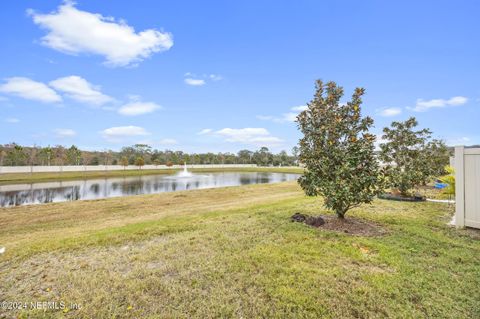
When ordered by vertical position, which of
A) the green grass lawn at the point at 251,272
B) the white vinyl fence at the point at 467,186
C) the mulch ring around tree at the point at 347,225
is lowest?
the green grass lawn at the point at 251,272

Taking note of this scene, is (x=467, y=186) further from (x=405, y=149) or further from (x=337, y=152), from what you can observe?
(x=405, y=149)

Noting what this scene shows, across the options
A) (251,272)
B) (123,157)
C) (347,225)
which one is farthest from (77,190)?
(123,157)

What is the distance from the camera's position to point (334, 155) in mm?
6348

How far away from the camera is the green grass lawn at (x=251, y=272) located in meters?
3.03

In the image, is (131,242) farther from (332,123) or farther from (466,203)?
(466,203)

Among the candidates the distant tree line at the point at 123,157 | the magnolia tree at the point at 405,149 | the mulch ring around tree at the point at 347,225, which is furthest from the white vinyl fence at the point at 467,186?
the distant tree line at the point at 123,157

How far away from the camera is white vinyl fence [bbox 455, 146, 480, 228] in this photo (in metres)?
5.95

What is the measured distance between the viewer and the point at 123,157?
6147 cm

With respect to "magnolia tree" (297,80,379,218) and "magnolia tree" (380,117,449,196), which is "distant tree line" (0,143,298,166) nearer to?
"magnolia tree" (380,117,449,196)

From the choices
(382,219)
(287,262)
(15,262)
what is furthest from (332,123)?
(15,262)

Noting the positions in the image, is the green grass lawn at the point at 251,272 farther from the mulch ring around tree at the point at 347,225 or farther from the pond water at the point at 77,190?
the pond water at the point at 77,190

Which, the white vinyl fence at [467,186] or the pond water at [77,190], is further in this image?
the pond water at [77,190]

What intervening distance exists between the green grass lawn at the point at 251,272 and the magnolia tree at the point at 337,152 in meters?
Answer: 1.04

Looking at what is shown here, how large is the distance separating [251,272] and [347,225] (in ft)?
12.2
